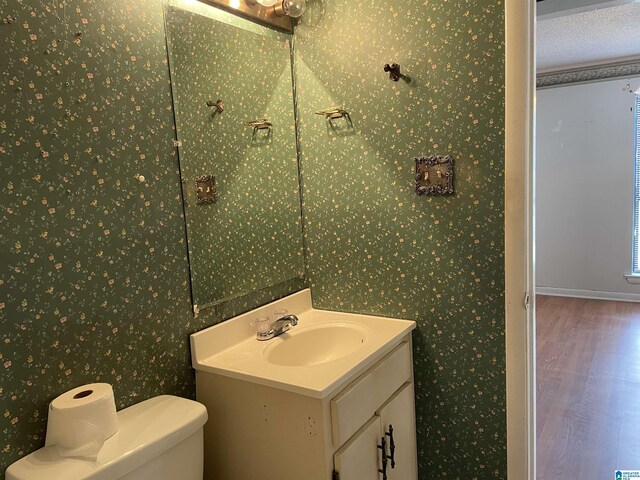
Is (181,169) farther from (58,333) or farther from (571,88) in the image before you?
(571,88)

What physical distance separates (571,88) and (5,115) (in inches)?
193

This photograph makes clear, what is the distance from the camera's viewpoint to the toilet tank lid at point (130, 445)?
3.41ft

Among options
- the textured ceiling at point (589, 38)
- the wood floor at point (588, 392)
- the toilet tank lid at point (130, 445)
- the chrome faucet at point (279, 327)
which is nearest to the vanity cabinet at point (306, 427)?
the toilet tank lid at point (130, 445)

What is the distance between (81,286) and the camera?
121 centimetres

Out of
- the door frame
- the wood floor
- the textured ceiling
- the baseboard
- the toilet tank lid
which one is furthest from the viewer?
the baseboard

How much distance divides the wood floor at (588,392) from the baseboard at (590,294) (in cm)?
24

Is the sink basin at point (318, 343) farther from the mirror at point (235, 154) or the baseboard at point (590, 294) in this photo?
the baseboard at point (590, 294)

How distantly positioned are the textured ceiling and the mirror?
7.44 ft

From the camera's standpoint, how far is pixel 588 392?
279 centimetres

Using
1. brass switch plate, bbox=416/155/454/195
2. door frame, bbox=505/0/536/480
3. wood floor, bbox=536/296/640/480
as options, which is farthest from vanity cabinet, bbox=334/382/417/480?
wood floor, bbox=536/296/640/480

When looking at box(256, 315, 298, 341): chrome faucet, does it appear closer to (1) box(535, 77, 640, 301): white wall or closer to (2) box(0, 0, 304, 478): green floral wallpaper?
(2) box(0, 0, 304, 478): green floral wallpaper

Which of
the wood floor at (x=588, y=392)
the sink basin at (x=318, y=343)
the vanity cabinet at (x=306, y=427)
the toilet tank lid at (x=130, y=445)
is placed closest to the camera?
the toilet tank lid at (x=130, y=445)

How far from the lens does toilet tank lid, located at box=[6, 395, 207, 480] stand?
3.41ft

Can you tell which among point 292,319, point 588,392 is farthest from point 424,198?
point 588,392
